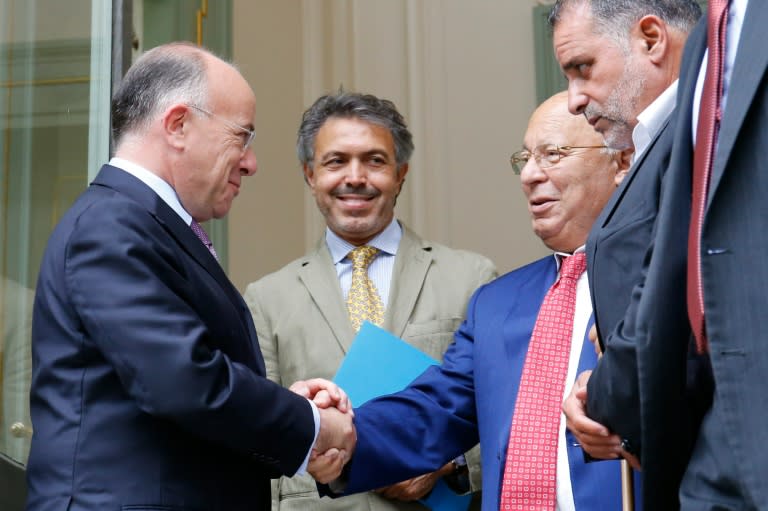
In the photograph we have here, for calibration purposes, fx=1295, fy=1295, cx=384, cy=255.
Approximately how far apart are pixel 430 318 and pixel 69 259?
1328mm

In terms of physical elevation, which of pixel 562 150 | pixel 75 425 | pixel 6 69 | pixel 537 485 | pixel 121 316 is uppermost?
pixel 6 69

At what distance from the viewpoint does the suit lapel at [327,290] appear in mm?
3482

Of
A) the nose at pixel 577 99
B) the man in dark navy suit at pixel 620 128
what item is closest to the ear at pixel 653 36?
the man in dark navy suit at pixel 620 128

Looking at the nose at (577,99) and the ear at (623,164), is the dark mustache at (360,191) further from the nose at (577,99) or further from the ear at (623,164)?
the nose at (577,99)

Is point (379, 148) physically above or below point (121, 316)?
above

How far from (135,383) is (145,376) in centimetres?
2

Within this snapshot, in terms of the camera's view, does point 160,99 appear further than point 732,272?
Yes

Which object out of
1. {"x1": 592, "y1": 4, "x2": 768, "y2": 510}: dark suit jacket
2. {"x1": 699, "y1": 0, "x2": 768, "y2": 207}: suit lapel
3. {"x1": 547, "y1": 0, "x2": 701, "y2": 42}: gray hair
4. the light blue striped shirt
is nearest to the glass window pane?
the light blue striped shirt

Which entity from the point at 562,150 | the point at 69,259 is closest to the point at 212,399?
the point at 69,259

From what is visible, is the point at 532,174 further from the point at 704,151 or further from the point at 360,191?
the point at 704,151

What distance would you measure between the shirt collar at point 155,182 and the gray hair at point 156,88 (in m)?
0.10

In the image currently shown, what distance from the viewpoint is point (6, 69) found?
3398mm

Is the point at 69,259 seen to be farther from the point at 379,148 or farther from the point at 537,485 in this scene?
the point at 379,148

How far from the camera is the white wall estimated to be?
5605mm
